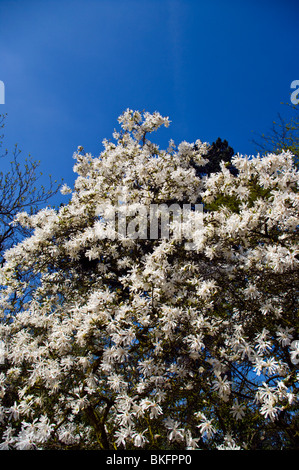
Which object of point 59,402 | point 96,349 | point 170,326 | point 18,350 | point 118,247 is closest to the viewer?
point 170,326

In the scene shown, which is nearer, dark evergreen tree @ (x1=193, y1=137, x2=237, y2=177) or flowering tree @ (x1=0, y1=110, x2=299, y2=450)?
flowering tree @ (x1=0, y1=110, x2=299, y2=450)

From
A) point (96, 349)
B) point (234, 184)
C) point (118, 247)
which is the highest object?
point (234, 184)

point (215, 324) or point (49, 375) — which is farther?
point (215, 324)

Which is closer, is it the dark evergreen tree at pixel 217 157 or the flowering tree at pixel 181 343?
the flowering tree at pixel 181 343

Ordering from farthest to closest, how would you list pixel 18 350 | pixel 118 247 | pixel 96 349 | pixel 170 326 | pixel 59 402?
1. pixel 118 247
2. pixel 18 350
3. pixel 59 402
4. pixel 96 349
5. pixel 170 326

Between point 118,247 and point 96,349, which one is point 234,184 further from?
point 96,349

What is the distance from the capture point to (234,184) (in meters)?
4.66

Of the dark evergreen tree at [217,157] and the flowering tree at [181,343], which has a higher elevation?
A: the dark evergreen tree at [217,157]

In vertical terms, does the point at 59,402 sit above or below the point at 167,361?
below

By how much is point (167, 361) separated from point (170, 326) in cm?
73

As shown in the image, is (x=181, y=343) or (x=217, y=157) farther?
(x=217, y=157)

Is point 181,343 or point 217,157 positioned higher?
point 217,157

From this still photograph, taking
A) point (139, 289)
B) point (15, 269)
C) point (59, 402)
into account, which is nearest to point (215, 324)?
point (139, 289)

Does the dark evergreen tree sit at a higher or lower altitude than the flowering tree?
higher
